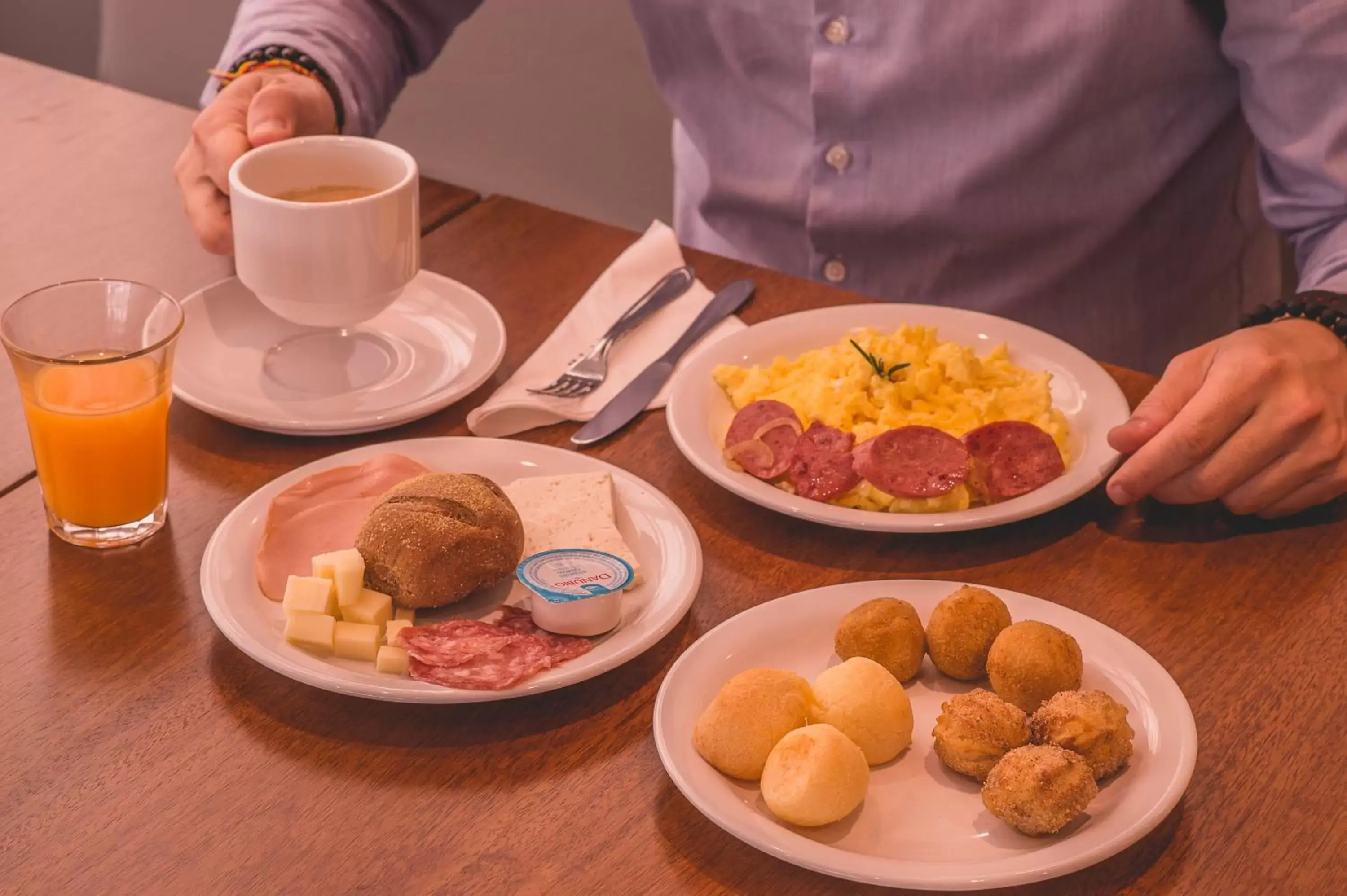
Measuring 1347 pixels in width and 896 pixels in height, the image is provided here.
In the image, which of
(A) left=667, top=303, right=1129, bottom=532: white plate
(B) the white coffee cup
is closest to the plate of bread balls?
(A) left=667, top=303, right=1129, bottom=532: white plate

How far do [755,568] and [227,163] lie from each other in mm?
764

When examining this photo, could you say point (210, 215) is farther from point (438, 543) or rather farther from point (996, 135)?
point (996, 135)

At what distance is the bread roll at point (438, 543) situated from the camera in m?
1.02

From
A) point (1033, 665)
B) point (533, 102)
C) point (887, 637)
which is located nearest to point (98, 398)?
point (887, 637)

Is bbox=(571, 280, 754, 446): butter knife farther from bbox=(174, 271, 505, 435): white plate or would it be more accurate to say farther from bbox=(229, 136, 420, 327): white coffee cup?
bbox=(229, 136, 420, 327): white coffee cup

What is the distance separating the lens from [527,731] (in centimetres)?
97

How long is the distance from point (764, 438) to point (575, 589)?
0.31m

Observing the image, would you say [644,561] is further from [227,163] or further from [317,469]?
[227,163]

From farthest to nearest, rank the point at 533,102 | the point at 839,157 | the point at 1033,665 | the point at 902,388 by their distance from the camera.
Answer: the point at 533,102 < the point at 839,157 < the point at 902,388 < the point at 1033,665

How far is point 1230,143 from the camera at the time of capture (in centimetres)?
189

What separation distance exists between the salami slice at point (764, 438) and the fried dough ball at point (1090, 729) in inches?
14.9

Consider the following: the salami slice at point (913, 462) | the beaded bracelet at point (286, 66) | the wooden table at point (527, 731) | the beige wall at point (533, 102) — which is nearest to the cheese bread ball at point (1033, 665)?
the wooden table at point (527, 731)

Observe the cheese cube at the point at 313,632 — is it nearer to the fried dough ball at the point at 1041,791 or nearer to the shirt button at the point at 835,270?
the fried dough ball at the point at 1041,791

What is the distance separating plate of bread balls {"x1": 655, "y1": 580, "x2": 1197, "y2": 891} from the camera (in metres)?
0.84
